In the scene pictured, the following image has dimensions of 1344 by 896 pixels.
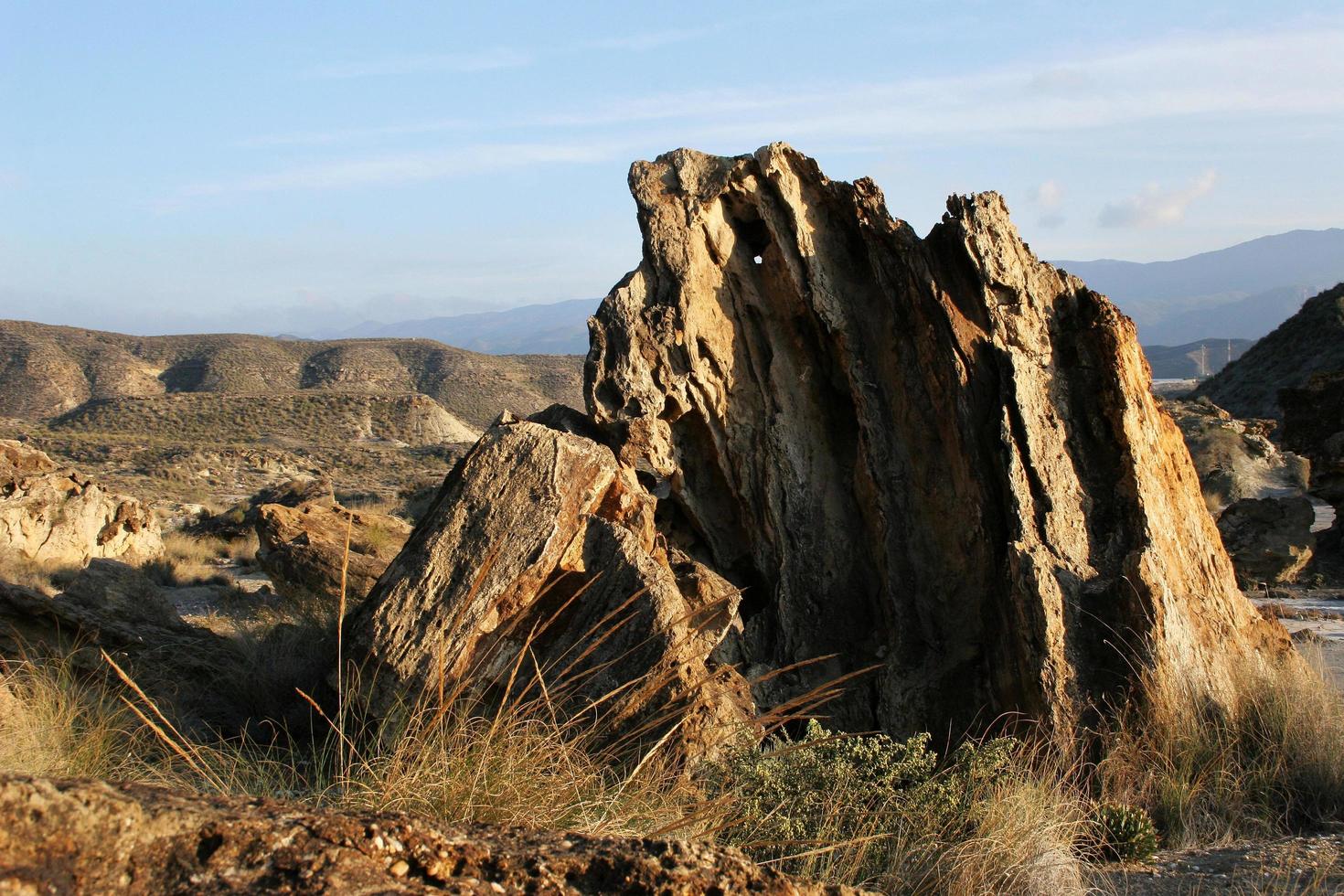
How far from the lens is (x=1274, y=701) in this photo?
6125 mm

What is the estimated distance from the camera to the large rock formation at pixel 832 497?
591cm

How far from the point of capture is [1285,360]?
42.7 meters

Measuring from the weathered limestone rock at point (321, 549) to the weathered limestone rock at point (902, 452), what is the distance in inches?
121

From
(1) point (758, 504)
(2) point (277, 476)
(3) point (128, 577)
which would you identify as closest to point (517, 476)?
(1) point (758, 504)

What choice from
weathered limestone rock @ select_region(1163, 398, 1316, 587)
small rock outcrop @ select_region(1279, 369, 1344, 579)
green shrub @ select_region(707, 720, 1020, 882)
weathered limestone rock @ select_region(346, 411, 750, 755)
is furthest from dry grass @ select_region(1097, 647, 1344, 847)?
small rock outcrop @ select_region(1279, 369, 1344, 579)

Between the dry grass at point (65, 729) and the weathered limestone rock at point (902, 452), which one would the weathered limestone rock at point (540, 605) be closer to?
the dry grass at point (65, 729)

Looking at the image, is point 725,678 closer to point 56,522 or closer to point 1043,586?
point 1043,586

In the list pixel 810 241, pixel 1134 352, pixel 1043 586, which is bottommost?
pixel 1043 586

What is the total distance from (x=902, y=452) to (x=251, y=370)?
6783 centimetres

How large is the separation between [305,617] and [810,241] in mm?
4933

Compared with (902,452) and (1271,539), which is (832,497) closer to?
(902,452)

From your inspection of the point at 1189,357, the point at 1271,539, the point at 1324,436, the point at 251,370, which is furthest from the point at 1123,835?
the point at 1189,357

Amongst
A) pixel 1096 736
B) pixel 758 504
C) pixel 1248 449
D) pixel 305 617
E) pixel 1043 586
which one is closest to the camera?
pixel 1096 736

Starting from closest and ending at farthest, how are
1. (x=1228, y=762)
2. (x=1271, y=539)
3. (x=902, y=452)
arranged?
(x=1228, y=762) → (x=902, y=452) → (x=1271, y=539)
